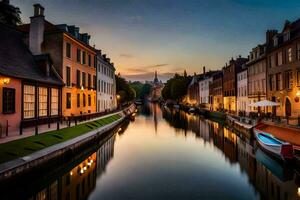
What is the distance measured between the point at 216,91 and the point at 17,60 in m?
59.4

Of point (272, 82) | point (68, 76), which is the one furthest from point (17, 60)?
point (272, 82)

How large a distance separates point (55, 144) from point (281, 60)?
2877cm

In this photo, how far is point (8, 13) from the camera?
3784cm

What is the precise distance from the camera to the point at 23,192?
12516mm

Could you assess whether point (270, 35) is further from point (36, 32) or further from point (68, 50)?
point (36, 32)

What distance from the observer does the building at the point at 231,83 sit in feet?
189

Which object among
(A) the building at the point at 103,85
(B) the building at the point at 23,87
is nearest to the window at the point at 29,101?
(B) the building at the point at 23,87

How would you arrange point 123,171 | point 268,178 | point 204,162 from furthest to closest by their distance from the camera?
point 204,162
point 123,171
point 268,178

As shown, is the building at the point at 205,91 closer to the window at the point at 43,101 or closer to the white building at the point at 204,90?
the white building at the point at 204,90

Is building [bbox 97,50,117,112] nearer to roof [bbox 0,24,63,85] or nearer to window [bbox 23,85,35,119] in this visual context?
roof [bbox 0,24,63,85]

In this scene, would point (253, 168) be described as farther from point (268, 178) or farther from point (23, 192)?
point (23, 192)

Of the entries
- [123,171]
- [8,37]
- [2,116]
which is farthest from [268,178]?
[8,37]

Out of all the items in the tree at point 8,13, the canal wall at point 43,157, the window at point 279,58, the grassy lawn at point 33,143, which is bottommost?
the canal wall at point 43,157

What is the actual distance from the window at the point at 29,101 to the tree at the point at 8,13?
1725 cm
